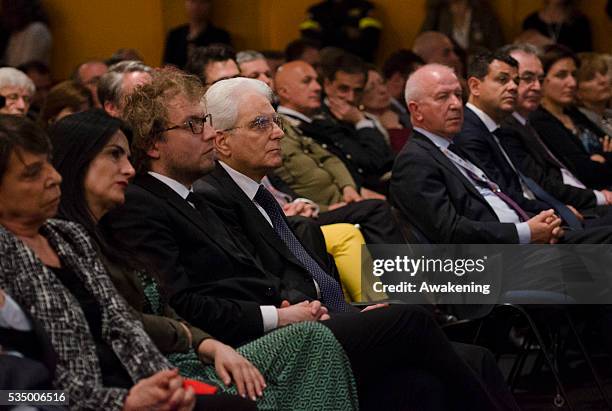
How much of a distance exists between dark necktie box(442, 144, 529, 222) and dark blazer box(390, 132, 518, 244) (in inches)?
3.5

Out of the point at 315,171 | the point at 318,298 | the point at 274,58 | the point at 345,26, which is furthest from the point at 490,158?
the point at 345,26

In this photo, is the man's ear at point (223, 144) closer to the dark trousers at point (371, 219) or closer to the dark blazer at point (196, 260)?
the dark blazer at point (196, 260)

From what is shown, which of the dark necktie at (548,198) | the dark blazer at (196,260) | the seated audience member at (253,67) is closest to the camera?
the dark blazer at (196,260)

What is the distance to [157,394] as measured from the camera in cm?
315

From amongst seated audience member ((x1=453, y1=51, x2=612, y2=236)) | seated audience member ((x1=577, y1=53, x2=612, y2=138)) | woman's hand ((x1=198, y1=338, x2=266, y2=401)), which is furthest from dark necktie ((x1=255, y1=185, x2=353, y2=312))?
seated audience member ((x1=577, y1=53, x2=612, y2=138))

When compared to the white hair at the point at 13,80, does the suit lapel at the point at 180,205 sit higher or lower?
higher

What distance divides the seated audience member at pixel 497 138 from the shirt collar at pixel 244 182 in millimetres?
1506

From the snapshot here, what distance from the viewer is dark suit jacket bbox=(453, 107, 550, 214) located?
6047 millimetres

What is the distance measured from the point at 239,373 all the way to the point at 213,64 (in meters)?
2.95

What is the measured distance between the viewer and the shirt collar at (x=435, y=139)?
5.71m

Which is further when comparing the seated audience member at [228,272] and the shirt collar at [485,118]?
the shirt collar at [485,118]

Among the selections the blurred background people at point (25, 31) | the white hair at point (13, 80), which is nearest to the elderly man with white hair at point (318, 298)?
the white hair at point (13, 80)

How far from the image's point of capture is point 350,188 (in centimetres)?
683

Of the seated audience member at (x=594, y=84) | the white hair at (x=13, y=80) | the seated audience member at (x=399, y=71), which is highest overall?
the white hair at (x=13, y=80)
